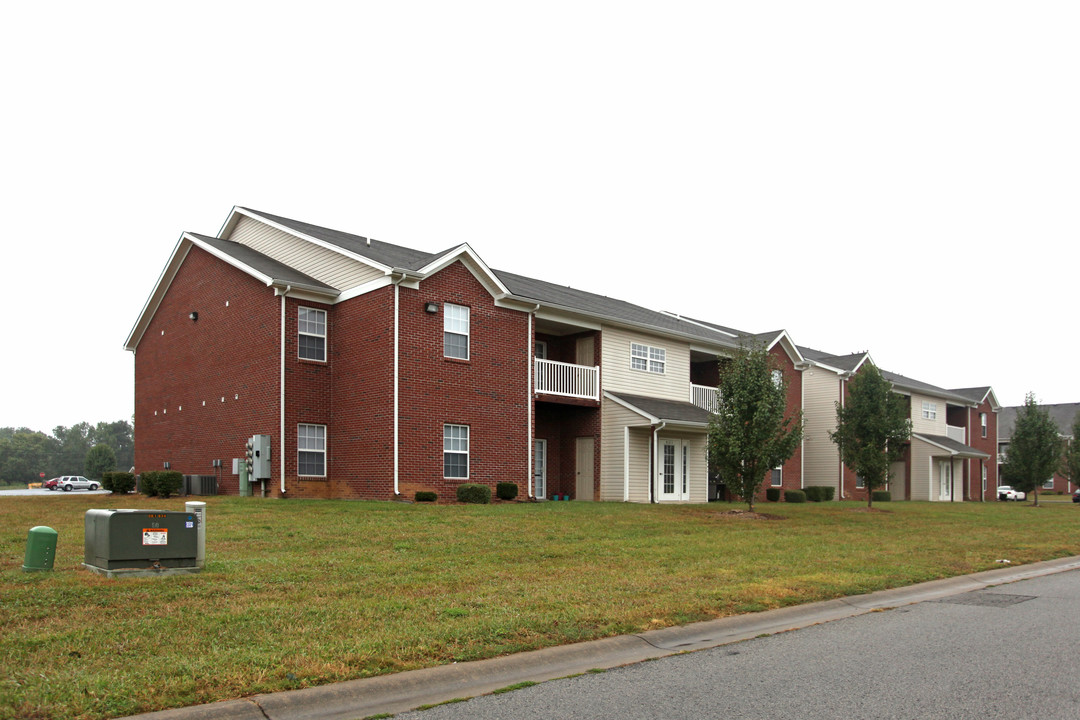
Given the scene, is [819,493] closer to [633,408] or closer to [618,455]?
[618,455]

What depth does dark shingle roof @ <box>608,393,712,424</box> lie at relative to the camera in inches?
1120

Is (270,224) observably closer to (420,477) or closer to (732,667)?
(420,477)

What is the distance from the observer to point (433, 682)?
6.72 m

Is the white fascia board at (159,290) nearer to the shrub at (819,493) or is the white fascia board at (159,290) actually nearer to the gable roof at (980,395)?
the shrub at (819,493)

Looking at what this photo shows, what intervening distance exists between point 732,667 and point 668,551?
7269 mm

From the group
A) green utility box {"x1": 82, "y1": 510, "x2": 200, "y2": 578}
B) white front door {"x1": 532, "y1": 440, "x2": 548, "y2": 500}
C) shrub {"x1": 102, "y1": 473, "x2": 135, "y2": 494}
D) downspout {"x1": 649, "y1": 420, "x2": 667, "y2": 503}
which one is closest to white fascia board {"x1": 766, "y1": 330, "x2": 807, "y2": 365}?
downspout {"x1": 649, "y1": 420, "x2": 667, "y2": 503}

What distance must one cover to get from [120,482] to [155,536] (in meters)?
17.2

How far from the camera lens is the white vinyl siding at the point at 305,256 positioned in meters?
24.9

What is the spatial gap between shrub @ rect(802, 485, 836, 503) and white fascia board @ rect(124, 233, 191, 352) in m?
26.1

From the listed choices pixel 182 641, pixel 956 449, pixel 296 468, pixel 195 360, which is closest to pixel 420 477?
pixel 296 468

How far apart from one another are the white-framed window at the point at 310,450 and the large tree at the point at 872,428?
1759 cm

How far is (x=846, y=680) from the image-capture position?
697 cm

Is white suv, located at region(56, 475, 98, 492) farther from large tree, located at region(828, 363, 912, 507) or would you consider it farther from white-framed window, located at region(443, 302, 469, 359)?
large tree, located at region(828, 363, 912, 507)

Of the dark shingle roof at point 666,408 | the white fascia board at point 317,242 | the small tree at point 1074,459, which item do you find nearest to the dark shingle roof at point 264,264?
the white fascia board at point 317,242
